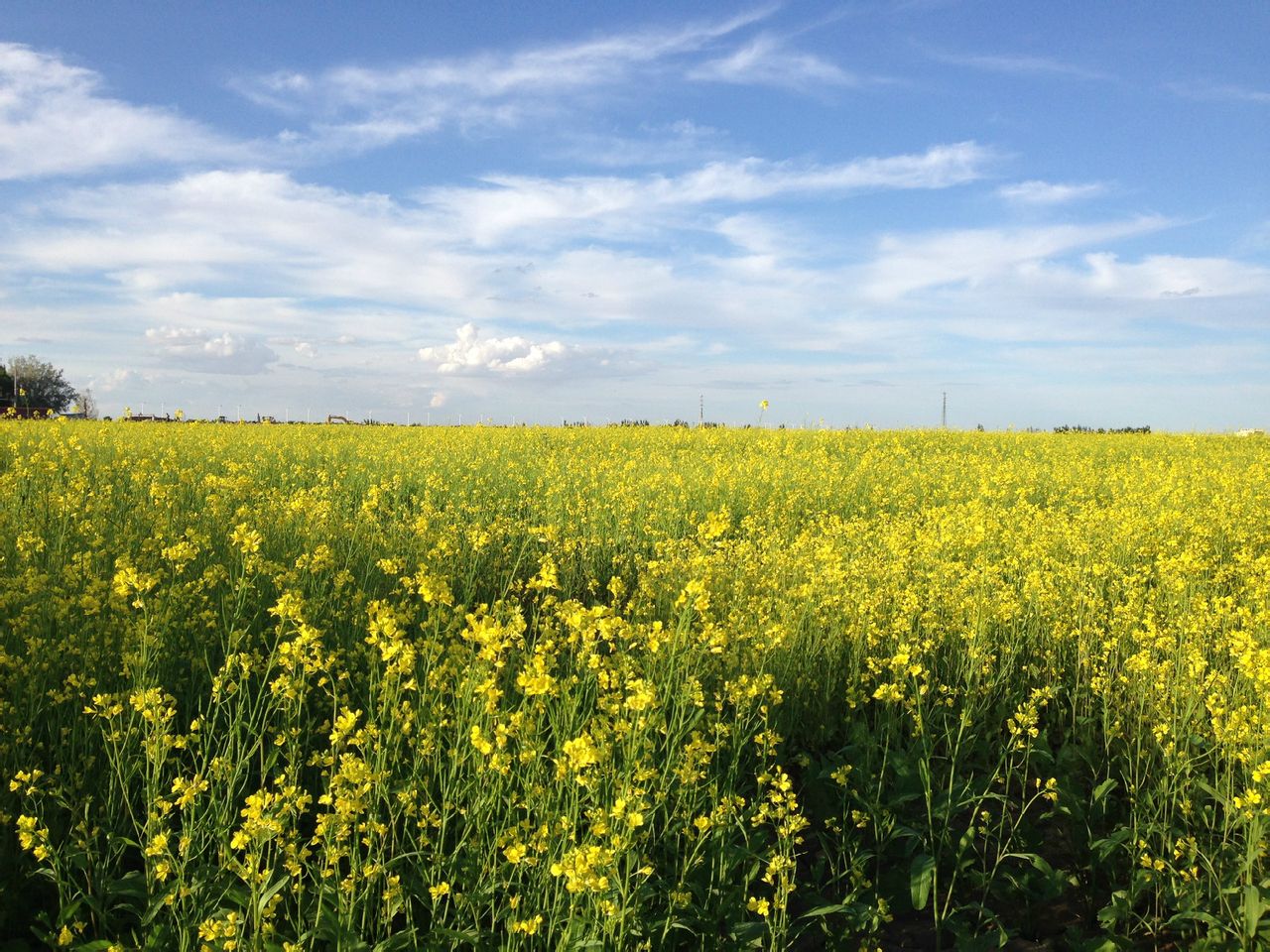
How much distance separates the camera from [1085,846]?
3.37 meters

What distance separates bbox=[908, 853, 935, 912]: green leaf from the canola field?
0.04ft

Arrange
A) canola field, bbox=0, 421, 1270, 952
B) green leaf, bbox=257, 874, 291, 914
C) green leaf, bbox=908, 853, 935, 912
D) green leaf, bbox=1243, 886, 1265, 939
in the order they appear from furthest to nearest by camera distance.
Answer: green leaf, bbox=908, 853, 935, 912
green leaf, bbox=1243, 886, 1265, 939
canola field, bbox=0, 421, 1270, 952
green leaf, bbox=257, 874, 291, 914

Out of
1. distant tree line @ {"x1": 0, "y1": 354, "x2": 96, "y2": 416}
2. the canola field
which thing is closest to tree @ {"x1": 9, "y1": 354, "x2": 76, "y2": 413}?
distant tree line @ {"x1": 0, "y1": 354, "x2": 96, "y2": 416}

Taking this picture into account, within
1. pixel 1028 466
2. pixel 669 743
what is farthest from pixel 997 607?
pixel 1028 466

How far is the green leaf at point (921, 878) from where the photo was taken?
280 cm

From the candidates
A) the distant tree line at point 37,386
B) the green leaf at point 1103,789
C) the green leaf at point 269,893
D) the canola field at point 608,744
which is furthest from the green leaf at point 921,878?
the distant tree line at point 37,386

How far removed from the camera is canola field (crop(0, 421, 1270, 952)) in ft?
7.90

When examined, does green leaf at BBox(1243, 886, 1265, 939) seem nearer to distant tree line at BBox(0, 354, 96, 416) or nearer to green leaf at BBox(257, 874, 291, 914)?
green leaf at BBox(257, 874, 291, 914)

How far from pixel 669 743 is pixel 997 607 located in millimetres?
2762

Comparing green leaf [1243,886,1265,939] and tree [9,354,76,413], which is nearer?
green leaf [1243,886,1265,939]

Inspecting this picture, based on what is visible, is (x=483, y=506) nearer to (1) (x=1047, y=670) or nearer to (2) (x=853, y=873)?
(1) (x=1047, y=670)

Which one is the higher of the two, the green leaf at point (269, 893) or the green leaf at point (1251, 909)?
the green leaf at point (269, 893)

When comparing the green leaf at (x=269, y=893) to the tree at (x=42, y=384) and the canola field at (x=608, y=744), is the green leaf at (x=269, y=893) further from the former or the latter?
the tree at (x=42, y=384)

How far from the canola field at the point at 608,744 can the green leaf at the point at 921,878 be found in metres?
0.01
